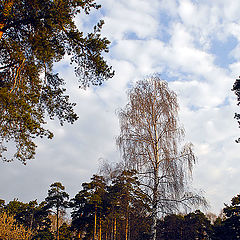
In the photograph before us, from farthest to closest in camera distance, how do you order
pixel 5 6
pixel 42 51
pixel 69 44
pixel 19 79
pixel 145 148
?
pixel 145 148
pixel 69 44
pixel 42 51
pixel 19 79
pixel 5 6

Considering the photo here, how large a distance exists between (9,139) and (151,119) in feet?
23.9

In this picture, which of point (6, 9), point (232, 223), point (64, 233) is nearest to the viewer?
point (6, 9)

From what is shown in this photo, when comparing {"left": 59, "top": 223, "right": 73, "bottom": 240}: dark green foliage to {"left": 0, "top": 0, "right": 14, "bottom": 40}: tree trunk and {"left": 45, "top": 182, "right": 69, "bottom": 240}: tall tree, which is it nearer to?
{"left": 45, "top": 182, "right": 69, "bottom": 240}: tall tree

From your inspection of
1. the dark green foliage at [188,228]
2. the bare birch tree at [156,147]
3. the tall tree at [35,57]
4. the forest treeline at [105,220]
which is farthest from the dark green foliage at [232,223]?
the tall tree at [35,57]

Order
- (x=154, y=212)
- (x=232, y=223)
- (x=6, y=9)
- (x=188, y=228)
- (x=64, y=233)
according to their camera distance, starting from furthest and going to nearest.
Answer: (x=64, y=233) < (x=188, y=228) < (x=232, y=223) < (x=154, y=212) < (x=6, y=9)

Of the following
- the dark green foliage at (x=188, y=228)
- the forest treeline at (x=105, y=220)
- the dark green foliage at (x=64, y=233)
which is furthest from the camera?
the dark green foliage at (x=64, y=233)

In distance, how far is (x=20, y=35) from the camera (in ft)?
33.4

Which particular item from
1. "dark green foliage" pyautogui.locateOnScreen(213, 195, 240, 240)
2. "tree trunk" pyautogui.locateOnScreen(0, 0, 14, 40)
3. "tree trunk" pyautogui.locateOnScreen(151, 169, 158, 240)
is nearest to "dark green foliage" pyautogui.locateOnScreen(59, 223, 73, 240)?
"dark green foliage" pyautogui.locateOnScreen(213, 195, 240, 240)

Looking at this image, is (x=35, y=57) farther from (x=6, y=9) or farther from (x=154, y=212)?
(x=154, y=212)

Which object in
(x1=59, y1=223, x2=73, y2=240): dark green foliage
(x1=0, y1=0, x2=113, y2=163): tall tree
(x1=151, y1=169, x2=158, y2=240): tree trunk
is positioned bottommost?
(x1=59, y1=223, x2=73, y2=240): dark green foliage

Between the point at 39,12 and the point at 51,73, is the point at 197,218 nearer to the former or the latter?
the point at 51,73

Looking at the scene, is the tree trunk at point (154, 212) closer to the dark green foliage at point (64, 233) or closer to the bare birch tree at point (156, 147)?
the bare birch tree at point (156, 147)

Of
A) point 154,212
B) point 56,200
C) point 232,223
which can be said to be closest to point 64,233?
point 56,200

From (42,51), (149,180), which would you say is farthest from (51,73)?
(149,180)
